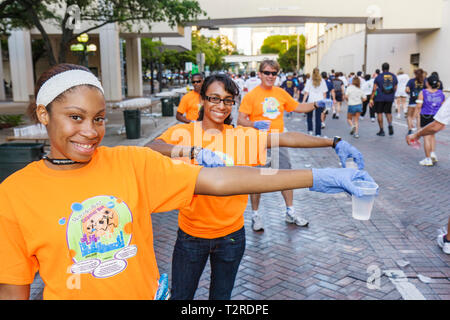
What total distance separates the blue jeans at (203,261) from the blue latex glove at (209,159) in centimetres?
48

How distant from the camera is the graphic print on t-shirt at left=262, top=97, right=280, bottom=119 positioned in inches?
222

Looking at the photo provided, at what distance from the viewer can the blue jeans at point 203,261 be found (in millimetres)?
2658

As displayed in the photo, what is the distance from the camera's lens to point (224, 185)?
5.44 ft

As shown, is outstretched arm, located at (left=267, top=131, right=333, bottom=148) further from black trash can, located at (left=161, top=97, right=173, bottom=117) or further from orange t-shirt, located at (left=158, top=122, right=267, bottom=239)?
black trash can, located at (left=161, top=97, right=173, bottom=117)

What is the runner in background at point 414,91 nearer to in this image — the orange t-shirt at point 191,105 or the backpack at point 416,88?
the backpack at point 416,88

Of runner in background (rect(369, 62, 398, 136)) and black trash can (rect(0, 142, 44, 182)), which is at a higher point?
runner in background (rect(369, 62, 398, 136))

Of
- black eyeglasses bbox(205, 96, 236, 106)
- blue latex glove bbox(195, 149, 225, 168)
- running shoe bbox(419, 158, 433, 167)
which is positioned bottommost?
running shoe bbox(419, 158, 433, 167)

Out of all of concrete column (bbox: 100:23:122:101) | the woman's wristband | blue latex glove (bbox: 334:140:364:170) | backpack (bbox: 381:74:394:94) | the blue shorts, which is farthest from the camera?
concrete column (bbox: 100:23:122:101)

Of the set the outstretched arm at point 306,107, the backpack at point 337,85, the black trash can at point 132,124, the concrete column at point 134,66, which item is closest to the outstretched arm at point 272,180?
the outstretched arm at point 306,107

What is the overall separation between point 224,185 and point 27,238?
2.39 ft

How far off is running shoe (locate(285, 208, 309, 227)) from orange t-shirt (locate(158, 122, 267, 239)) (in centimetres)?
277

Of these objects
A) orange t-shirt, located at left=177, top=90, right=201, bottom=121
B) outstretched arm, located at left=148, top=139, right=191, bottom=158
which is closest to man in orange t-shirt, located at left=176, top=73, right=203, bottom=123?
orange t-shirt, located at left=177, top=90, right=201, bottom=121

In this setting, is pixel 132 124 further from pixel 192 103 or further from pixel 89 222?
pixel 89 222

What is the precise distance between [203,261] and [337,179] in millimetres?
1395
